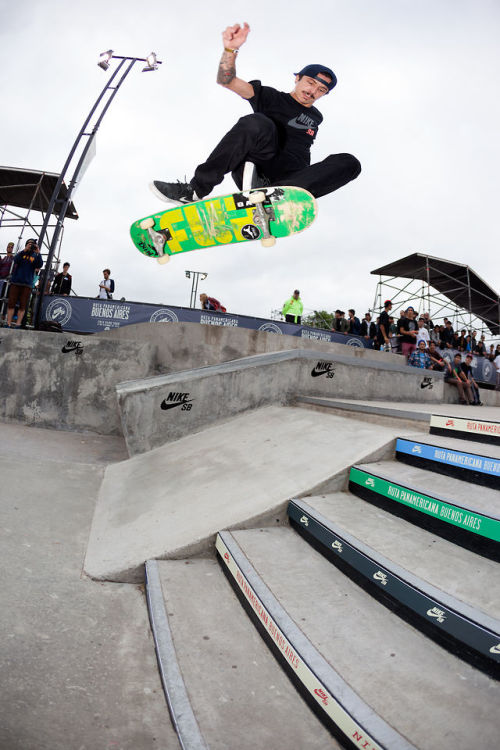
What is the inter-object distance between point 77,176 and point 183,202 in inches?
177

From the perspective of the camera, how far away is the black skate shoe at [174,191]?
721 centimetres

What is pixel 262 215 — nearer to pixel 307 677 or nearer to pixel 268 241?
pixel 268 241

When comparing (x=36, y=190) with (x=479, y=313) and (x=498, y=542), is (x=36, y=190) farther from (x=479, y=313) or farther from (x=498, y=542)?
(x=479, y=313)

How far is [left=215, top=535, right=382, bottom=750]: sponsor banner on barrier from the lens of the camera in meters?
1.31

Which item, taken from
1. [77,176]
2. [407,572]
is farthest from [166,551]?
[77,176]

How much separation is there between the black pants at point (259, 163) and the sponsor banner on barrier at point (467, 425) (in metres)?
5.04

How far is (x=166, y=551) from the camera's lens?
2568 mm

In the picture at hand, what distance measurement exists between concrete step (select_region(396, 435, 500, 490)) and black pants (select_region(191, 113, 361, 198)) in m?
5.32

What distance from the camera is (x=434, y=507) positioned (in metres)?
2.39

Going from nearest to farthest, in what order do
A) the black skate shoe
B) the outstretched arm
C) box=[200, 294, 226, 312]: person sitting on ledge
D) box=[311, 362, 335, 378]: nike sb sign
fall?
1. box=[311, 362, 335, 378]: nike sb sign
2. the outstretched arm
3. the black skate shoe
4. box=[200, 294, 226, 312]: person sitting on ledge

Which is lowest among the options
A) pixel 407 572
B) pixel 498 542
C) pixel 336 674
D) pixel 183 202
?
pixel 336 674

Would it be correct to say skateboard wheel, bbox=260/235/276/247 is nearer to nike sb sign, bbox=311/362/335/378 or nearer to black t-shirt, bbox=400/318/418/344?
nike sb sign, bbox=311/362/335/378

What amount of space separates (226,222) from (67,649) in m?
7.15

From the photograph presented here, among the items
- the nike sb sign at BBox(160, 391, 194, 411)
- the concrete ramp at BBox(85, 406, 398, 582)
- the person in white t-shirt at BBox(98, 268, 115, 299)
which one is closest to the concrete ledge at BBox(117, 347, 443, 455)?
the nike sb sign at BBox(160, 391, 194, 411)
